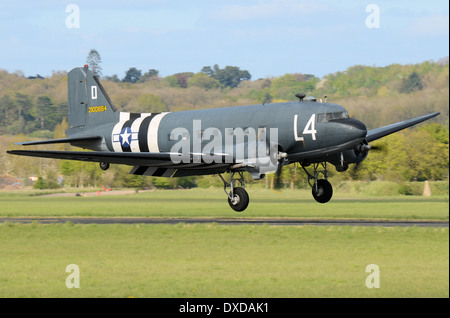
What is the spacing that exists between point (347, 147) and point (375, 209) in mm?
56572

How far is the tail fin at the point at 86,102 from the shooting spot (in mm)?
42000

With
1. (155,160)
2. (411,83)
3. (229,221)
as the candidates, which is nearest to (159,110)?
(229,221)

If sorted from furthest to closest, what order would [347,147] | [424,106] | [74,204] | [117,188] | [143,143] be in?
[424,106] < [74,204] < [117,188] < [143,143] < [347,147]

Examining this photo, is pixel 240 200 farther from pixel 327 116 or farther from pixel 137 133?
pixel 137 133

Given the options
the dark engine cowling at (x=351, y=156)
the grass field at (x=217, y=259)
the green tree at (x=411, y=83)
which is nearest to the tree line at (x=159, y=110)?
the dark engine cowling at (x=351, y=156)

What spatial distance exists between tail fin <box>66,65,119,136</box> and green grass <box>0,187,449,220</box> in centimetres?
3404

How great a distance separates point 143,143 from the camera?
125ft

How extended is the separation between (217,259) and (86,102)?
20.5m

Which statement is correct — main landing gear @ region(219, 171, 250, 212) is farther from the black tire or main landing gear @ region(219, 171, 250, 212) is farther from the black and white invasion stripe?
the black and white invasion stripe

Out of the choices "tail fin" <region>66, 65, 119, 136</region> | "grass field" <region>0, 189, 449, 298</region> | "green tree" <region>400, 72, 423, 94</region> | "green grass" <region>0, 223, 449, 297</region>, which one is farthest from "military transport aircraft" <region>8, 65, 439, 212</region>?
"green tree" <region>400, 72, 423, 94</region>

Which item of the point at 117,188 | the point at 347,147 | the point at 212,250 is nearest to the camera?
the point at 347,147

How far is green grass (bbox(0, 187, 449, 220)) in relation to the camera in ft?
268
